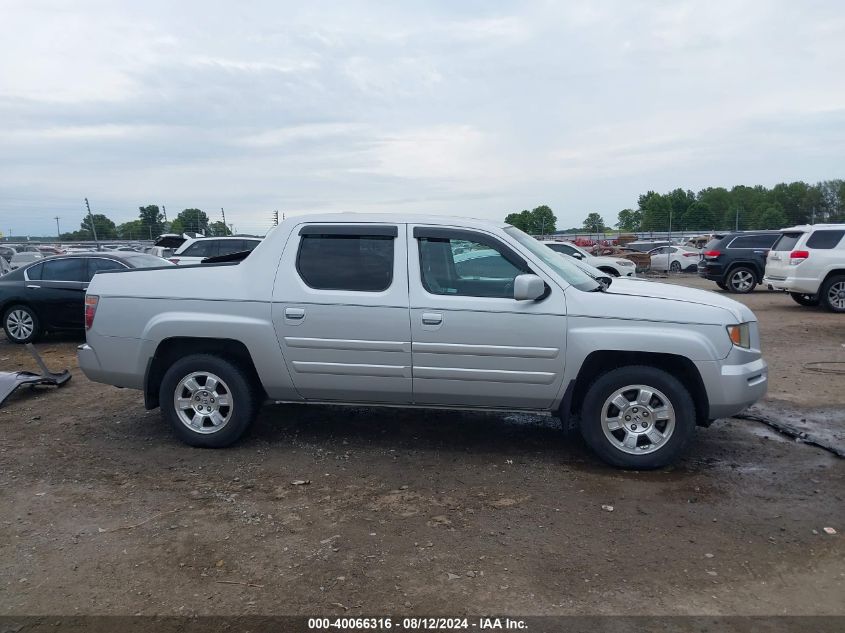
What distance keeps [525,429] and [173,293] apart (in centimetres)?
321

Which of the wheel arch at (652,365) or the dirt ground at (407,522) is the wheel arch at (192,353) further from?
the wheel arch at (652,365)

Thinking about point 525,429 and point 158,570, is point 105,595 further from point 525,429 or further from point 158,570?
point 525,429

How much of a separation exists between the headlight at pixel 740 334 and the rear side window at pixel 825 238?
10485 mm

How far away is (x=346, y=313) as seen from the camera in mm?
5145

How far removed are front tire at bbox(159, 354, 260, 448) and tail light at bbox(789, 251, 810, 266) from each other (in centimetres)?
1245

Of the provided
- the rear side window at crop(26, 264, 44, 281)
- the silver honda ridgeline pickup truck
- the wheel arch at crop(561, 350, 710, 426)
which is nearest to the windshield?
the silver honda ridgeline pickup truck

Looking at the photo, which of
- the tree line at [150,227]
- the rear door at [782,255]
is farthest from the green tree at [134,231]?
the rear door at [782,255]

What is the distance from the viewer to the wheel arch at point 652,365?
4949mm

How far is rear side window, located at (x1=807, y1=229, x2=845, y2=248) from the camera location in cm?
1362

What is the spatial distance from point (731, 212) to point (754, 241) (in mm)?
29529

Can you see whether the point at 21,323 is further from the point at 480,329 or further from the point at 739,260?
the point at 739,260

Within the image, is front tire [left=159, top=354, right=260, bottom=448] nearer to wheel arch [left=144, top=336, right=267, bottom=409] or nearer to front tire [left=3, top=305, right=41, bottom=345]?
wheel arch [left=144, top=336, right=267, bottom=409]

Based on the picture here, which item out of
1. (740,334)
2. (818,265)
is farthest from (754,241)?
A: (740,334)

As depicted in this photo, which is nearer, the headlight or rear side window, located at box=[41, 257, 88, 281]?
the headlight
